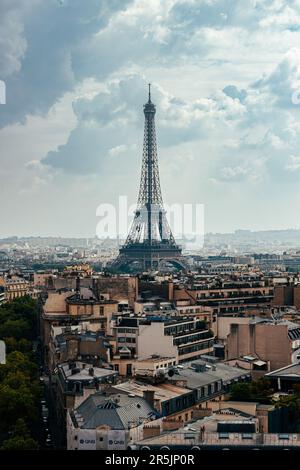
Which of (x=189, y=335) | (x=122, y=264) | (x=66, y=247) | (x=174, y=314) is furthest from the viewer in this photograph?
(x=66, y=247)

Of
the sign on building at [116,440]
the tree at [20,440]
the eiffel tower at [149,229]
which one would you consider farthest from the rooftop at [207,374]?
the eiffel tower at [149,229]

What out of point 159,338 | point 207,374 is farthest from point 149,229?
point 207,374

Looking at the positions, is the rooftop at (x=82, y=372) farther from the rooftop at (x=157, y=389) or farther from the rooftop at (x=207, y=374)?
the rooftop at (x=207, y=374)

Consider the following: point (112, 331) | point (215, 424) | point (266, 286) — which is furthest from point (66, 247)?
point (215, 424)

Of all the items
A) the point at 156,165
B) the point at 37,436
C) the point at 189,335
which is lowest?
the point at 37,436

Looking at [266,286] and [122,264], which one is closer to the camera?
[266,286]

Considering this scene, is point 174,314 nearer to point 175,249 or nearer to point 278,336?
point 278,336

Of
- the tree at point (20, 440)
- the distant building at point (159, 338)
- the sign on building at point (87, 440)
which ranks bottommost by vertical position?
the tree at point (20, 440)
